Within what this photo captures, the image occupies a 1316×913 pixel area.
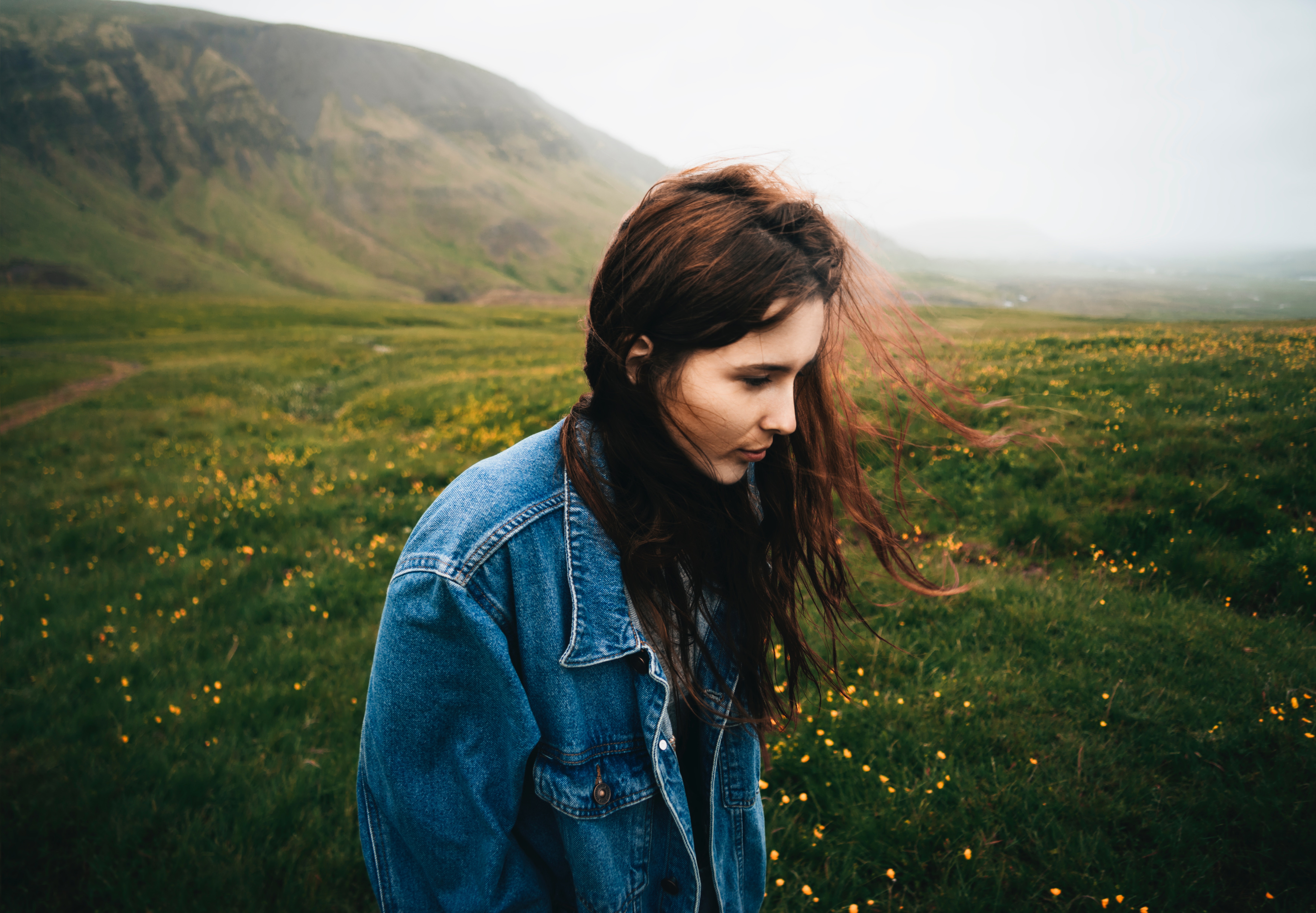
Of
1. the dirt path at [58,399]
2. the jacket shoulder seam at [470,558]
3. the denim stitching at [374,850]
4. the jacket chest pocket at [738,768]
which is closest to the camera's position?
the jacket shoulder seam at [470,558]

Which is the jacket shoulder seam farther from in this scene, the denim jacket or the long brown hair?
the long brown hair

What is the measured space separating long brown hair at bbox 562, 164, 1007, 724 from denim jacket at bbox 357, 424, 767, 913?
14 centimetres

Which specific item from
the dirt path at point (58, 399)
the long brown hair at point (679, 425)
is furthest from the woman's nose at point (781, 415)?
the dirt path at point (58, 399)

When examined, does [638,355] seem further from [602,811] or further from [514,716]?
[602,811]

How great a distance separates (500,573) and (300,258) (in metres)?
170

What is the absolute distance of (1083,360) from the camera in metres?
10.6

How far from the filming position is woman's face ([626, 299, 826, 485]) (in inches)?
64.3

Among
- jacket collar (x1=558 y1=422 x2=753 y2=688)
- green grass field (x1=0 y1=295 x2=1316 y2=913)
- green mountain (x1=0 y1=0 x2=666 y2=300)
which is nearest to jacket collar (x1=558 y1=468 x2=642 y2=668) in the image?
jacket collar (x1=558 y1=422 x2=753 y2=688)

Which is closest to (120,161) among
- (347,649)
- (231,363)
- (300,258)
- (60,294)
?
(300,258)

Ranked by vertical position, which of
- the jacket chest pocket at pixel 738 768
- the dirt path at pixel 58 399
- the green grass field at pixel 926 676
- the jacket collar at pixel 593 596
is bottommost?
the dirt path at pixel 58 399

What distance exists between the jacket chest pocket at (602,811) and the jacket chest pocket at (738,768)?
1.28ft

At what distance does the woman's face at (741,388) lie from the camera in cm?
163

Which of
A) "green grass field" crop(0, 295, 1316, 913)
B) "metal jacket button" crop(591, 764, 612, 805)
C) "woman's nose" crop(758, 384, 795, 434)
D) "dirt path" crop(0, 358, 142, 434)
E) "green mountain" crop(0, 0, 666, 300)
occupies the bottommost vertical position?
"dirt path" crop(0, 358, 142, 434)

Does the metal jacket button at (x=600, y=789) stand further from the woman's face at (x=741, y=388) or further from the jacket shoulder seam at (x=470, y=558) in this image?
the woman's face at (x=741, y=388)
